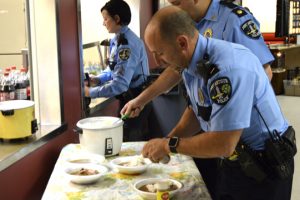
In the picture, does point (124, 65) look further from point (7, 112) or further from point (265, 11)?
point (265, 11)

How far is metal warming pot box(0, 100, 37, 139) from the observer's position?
1.97 metres

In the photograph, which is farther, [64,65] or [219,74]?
[64,65]

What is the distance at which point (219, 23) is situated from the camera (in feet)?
6.89

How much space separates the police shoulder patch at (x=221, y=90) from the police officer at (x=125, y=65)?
5.08 feet

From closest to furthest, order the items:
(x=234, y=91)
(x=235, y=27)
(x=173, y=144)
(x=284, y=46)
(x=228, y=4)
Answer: (x=234, y=91) < (x=173, y=144) < (x=235, y=27) < (x=228, y=4) < (x=284, y=46)

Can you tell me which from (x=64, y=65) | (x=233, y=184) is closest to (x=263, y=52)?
(x=233, y=184)

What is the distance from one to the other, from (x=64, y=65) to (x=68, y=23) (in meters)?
0.25

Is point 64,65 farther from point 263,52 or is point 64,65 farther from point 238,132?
point 238,132

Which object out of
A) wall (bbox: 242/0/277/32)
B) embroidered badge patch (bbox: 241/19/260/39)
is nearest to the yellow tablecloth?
embroidered badge patch (bbox: 241/19/260/39)

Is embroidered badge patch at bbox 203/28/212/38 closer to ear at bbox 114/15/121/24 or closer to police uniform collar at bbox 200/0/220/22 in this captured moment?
police uniform collar at bbox 200/0/220/22

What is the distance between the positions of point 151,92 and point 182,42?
33.9 inches

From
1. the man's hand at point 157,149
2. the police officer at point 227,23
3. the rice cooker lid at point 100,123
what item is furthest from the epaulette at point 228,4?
the man's hand at point 157,149

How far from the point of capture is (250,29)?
207 centimetres

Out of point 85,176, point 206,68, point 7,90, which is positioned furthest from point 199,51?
point 7,90
